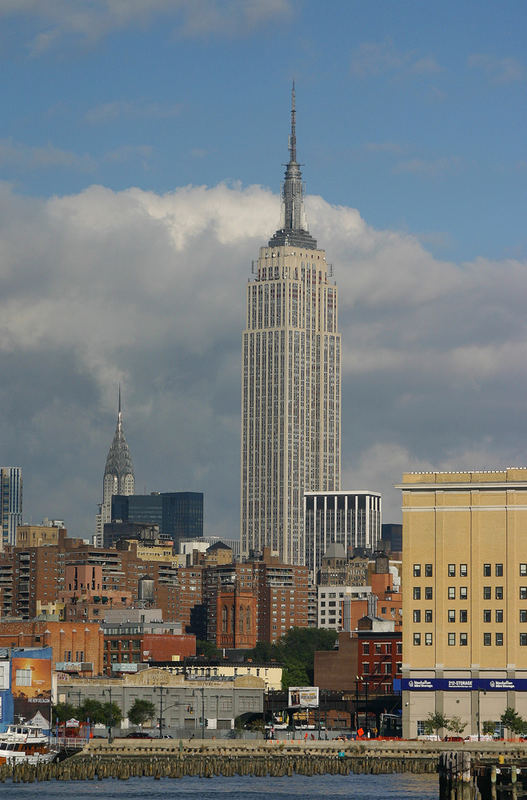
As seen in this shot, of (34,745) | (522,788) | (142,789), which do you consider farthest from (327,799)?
(34,745)

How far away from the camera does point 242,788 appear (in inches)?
6260

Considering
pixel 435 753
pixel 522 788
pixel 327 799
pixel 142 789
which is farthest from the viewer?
pixel 435 753

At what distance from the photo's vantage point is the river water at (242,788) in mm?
148750

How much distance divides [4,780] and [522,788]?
63.3m

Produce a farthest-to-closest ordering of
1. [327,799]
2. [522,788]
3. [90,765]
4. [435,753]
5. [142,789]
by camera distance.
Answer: [435,753] → [90,765] → [142,789] → [327,799] → [522,788]

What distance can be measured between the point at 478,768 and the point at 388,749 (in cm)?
7089

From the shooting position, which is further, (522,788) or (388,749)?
(388,749)

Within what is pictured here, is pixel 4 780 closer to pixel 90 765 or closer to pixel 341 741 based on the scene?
pixel 90 765

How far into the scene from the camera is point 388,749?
642ft

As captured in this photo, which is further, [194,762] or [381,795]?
[194,762]

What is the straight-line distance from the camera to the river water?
14875 centimetres

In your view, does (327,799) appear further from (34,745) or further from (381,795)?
(34,745)

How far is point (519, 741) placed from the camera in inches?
7682

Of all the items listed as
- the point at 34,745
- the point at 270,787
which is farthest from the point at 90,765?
the point at 270,787
